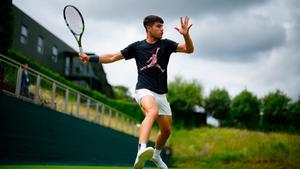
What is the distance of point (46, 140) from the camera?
1501 cm

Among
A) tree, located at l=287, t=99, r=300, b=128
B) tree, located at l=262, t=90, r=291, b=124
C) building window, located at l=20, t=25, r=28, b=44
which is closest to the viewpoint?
building window, located at l=20, t=25, r=28, b=44

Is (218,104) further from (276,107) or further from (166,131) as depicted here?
(166,131)

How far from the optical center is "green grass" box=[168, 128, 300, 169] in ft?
114

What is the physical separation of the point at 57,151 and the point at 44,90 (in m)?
2.26

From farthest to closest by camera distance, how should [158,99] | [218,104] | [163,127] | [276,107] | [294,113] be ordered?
[218,104]
[276,107]
[294,113]
[163,127]
[158,99]

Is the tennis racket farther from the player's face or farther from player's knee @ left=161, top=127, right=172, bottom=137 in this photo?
player's knee @ left=161, top=127, right=172, bottom=137

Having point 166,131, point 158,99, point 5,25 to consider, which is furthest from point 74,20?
point 5,25

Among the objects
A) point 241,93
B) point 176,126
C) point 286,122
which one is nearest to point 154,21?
point 176,126

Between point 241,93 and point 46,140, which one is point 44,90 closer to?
point 46,140

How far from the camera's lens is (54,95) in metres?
15.7

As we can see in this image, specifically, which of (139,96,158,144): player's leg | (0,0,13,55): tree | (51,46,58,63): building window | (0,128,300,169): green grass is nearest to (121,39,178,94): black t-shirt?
(139,96,158,144): player's leg

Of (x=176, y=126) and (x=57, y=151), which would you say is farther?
(x=176, y=126)

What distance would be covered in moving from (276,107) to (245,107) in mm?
4146

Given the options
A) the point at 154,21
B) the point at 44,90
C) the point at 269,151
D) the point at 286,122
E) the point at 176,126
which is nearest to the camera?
the point at 154,21
